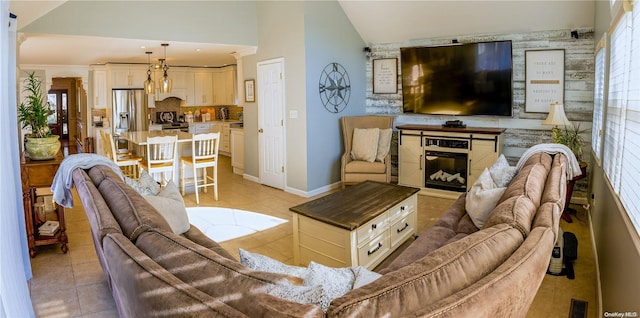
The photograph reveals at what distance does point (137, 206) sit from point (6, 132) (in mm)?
952

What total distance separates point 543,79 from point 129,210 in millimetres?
5268

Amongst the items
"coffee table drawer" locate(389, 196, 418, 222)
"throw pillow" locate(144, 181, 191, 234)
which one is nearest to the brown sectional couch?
"throw pillow" locate(144, 181, 191, 234)

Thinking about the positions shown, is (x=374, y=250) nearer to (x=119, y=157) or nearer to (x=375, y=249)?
(x=375, y=249)

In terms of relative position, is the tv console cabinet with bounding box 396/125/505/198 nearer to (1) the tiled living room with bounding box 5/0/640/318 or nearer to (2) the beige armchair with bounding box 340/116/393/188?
(1) the tiled living room with bounding box 5/0/640/318

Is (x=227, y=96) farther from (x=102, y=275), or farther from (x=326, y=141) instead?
(x=102, y=275)

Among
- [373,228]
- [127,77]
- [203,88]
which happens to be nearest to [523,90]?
[373,228]

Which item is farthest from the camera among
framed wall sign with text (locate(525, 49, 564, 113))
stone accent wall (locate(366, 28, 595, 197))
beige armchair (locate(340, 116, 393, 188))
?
beige armchair (locate(340, 116, 393, 188))

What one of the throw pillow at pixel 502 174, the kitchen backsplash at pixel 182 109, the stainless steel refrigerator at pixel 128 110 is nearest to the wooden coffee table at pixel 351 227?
the throw pillow at pixel 502 174

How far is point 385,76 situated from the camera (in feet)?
21.6

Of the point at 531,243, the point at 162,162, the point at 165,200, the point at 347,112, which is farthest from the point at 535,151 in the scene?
the point at 162,162

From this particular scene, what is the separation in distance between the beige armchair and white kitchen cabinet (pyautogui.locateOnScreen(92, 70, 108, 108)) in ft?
19.0

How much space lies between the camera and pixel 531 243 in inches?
55.0

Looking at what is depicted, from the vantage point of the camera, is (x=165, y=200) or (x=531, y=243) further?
(x=165, y=200)

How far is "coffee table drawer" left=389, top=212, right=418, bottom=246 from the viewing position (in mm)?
3568
